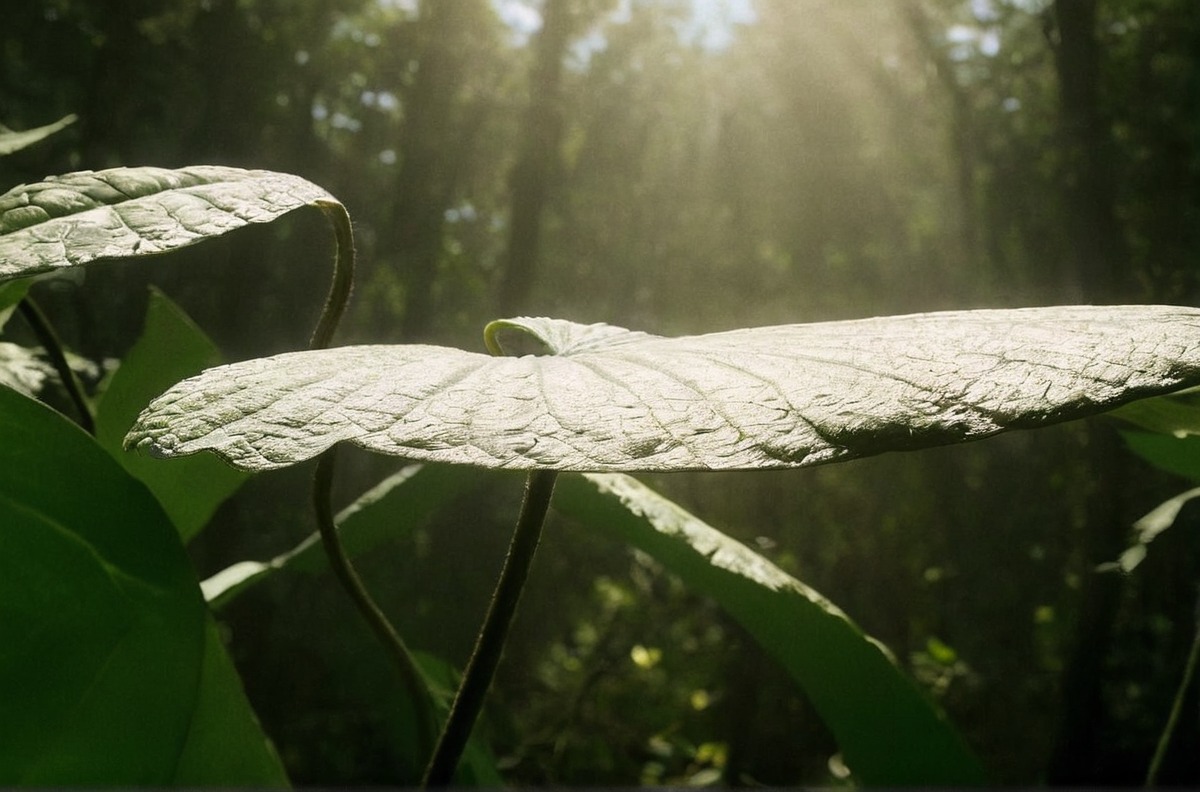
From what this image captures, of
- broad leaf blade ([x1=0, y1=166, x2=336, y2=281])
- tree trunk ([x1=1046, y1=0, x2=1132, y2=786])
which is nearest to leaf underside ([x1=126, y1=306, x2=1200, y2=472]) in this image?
broad leaf blade ([x1=0, y1=166, x2=336, y2=281])

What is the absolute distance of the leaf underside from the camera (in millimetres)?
174

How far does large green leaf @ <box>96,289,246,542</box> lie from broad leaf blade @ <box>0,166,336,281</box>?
0.22 m

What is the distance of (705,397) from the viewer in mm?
196

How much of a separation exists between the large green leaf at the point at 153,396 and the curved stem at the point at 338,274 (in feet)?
0.53

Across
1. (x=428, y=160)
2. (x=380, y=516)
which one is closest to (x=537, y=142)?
(x=428, y=160)

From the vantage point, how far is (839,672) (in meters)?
0.41

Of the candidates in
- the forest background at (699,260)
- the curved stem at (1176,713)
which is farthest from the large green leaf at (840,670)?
the forest background at (699,260)

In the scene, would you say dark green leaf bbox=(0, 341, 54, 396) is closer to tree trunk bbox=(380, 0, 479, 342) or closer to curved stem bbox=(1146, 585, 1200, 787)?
curved stem bbox=(1146, 585, 1200, 787)

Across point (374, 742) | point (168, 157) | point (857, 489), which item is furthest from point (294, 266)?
point (857, 489)

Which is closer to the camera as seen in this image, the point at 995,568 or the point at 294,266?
the point at 294,266

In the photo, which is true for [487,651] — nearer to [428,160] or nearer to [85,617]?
[85,617]

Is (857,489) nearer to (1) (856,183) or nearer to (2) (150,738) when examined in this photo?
(1) (856,183)

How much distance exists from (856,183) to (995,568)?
7.12 ft

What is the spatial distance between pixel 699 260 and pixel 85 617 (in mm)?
5019
